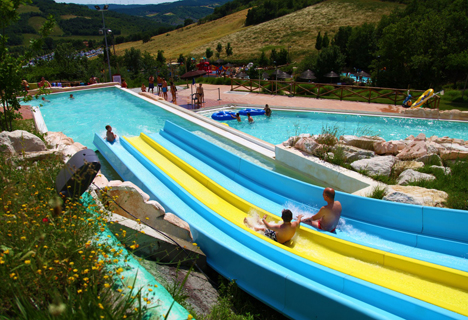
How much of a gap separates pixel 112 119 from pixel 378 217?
1114 centimetres

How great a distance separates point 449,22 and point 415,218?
26.8 meters

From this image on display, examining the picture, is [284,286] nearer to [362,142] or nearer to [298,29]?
[362,142]

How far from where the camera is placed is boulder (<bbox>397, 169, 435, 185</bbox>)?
5.95 meters

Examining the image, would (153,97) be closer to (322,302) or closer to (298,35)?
(322,302)

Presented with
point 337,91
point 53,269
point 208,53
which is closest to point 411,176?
point 53,269

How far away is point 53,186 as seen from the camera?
4363mm

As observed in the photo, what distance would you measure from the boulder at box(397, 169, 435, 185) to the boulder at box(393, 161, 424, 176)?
0.84ft

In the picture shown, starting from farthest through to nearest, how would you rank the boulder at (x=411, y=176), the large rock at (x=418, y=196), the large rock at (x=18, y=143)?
the boulder at (x=411, y=176), the large rock at (x=18, y=143), the large rock at (x=418, y=196)

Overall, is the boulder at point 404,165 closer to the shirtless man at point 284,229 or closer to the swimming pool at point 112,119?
the swimming pool at point 112,119

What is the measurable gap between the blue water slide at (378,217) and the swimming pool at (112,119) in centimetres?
102

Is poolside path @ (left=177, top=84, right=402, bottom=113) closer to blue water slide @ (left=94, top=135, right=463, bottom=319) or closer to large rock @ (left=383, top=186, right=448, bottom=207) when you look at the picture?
large rock @ (left=383, top=186, right=448, bottom=207)

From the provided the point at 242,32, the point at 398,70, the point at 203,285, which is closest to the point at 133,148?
the point at 203,285

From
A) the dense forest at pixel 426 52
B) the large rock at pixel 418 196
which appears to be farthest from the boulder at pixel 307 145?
the dense forest at pixel 426 52

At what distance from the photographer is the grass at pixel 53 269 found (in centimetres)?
222
